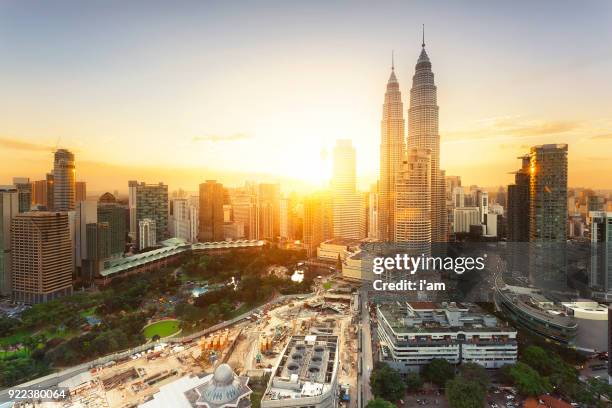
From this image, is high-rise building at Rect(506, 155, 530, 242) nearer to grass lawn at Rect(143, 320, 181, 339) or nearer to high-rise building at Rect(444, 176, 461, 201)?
high-rise building at Rect(444, 176, 461, 201)

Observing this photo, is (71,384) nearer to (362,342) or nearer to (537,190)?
(362,342)

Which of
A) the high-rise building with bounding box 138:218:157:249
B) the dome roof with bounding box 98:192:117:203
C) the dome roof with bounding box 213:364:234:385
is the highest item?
the dome roof with bounding box 98:192:117:203

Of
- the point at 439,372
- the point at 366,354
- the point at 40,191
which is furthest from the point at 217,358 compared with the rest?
the point at 40,191

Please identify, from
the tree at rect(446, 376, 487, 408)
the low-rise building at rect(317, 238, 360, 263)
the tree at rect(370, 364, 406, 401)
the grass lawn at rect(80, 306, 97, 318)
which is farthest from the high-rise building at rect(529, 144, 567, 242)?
the grass lawn at rect(80, 306, 97, 318)

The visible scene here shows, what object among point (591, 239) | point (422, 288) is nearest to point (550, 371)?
point (422, 288)

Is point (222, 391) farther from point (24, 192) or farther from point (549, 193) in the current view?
point (24, 192)

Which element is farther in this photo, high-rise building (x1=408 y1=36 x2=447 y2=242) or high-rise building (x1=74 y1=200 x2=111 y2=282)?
high-rise building (x1=408 y1=36 x2=447 y2=242)

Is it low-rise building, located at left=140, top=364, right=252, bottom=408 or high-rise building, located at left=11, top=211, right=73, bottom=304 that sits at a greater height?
high-rise building, located at left=11, top=211, right=73, bottom=304
